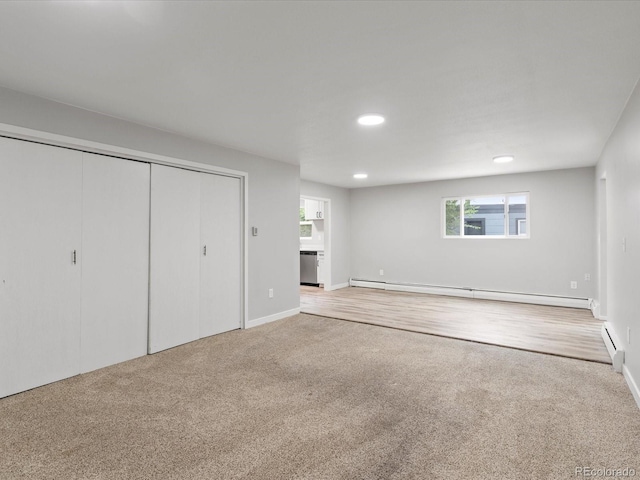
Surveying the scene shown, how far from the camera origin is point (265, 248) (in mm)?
4926

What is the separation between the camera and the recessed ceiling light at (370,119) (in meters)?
3.24

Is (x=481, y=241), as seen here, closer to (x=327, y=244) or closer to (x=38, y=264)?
(x=327, y=244)

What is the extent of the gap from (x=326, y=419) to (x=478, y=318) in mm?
3566

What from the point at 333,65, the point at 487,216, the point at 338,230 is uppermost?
the point at 333,65

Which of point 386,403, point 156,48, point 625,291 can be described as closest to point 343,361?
point 386,403

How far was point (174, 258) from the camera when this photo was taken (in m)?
3.87

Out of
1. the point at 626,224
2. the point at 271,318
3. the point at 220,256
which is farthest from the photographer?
the point at 271,318

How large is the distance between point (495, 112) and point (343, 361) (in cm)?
261

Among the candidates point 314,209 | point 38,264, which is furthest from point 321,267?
point 38,264

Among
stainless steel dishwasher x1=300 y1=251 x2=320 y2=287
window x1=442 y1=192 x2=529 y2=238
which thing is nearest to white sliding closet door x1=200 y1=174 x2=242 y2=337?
stainless steel dishwasher x1=300 y1=251 x2=320 y2=287

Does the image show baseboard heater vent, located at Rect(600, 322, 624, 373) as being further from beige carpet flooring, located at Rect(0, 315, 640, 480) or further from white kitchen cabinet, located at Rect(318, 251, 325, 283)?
white kitchen cabinet, located at Rect(318, 251, 325, 283)

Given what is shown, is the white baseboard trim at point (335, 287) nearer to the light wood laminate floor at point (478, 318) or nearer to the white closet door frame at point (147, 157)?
the light wood laminate floor at point (478, 318)

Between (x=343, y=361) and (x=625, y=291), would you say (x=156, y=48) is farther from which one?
(x=625, y=291)

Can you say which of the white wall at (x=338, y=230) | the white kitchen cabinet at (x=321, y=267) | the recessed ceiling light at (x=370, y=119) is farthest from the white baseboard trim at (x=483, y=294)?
the recessed ceiling light at (x=370, y=119)
